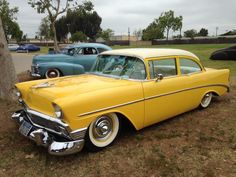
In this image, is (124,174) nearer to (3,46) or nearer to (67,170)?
(67,170)

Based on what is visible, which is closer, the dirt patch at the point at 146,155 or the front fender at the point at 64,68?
the dirt patch at the point at 146,155

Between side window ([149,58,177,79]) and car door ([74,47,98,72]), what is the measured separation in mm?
6252

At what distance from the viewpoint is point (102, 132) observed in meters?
3.92

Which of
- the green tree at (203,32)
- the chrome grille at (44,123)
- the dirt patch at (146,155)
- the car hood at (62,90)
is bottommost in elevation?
the dirt patch at (146,155)

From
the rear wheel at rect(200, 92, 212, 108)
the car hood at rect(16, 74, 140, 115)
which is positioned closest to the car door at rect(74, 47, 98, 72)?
the rear wheel at rect(200, 92, 212, 108)

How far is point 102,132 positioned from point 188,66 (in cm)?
256

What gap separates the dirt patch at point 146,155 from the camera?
3436 millimetres

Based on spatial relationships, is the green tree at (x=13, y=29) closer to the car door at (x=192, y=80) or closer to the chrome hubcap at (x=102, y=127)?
the car door at (x=192, y=80)

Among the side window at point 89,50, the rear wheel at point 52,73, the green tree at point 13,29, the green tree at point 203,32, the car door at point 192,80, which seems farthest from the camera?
the green tree at point 203,32

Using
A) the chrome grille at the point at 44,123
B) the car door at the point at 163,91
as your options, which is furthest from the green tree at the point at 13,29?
the chrome grille at the point at 44,123

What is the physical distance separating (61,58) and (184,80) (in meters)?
7.12

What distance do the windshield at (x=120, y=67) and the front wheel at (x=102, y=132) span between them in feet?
2.91

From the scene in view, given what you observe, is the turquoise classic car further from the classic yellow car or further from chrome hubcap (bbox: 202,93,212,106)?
chrome hubcap (bbox: 202,93,212,106)

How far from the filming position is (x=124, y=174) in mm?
3361
